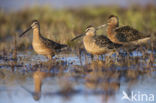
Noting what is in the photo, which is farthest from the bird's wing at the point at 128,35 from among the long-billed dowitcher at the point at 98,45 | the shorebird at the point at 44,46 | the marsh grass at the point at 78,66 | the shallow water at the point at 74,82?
the shorebird at the point at 44,46

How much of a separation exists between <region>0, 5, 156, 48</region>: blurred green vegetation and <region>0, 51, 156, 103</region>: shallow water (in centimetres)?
384

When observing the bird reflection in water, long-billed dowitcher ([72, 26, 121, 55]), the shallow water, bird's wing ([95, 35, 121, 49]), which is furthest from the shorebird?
the bird reflection in water

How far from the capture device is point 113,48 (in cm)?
1099

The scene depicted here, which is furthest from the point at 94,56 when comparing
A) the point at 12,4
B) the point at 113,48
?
the point at 12,4

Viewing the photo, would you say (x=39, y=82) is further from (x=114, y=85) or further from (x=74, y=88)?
(x=114, y=85)

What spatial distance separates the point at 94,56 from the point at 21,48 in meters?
2.99

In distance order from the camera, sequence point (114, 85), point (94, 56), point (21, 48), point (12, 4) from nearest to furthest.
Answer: point (114, 85) < point (94, 56) < point (21, 48) < point (12, 4)

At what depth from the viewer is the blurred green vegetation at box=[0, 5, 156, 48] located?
15279mm

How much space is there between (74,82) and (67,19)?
9.16 m

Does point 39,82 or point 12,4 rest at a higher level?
point 12,4

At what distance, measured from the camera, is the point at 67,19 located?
17109 mm

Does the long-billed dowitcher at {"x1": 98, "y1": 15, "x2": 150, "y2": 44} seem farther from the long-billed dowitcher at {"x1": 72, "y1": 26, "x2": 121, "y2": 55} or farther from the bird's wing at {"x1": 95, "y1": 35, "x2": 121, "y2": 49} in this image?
the bird's wing at {"x1": 95, "y1": 35, "x2": 121, "y2": 49}

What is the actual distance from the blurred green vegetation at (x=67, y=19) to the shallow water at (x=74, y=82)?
3835 millimetres

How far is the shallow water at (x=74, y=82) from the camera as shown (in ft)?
23.6
